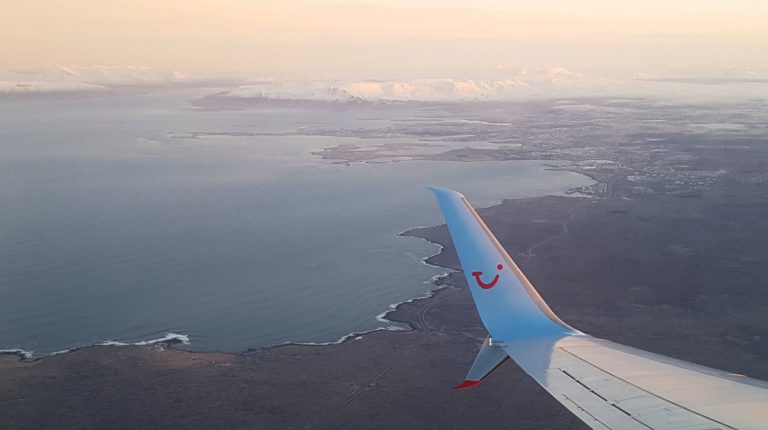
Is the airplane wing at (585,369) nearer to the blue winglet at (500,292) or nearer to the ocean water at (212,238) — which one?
the blue winglet at (500,292)

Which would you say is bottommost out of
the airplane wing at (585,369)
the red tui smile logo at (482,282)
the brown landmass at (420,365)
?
the brown landmass at (420,365)

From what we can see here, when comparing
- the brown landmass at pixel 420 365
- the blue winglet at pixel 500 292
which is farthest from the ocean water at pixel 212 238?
the blue winglet at pixel 500 292

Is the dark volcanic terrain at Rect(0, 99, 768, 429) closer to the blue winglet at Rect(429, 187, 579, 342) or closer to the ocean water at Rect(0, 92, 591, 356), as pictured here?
the ocean water at Rect(0, 92, 591, 356)

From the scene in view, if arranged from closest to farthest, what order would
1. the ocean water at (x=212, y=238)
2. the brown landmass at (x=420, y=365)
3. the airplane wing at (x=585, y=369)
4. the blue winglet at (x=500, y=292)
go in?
the airplane wing at (x=585, y=369) → the blue winglet at (x=500, y=292) → the brown landmass at (x=420, y=365) → the ocean water at (x=212, y=238)

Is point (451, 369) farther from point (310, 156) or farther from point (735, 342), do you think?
point (310, 156)

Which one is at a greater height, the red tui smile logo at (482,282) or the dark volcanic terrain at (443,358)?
the red tui smile logo at (482,282)

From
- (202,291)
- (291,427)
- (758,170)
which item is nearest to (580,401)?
(291,427)
